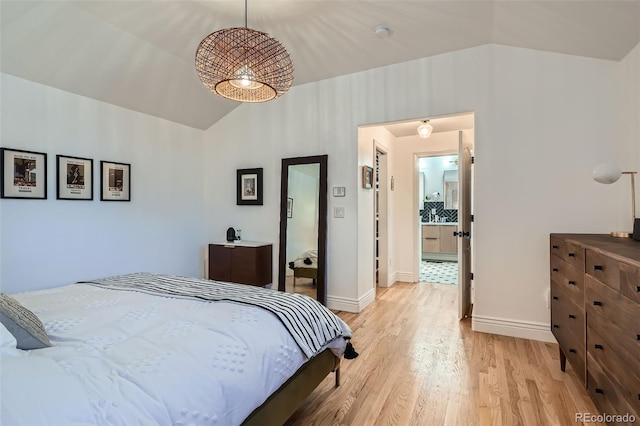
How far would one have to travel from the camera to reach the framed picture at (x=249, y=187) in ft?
14.2

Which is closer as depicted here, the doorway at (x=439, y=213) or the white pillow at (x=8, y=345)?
the white pillow at (x=8, y=345)

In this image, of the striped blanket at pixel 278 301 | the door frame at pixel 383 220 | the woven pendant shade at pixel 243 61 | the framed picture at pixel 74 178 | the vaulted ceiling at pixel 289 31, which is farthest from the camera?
the door frame at pixel 383 220

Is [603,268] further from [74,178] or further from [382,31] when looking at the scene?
[74,178]

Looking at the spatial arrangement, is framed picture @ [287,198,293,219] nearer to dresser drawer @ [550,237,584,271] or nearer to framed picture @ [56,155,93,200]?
framed picture @ [56,155,93,200]

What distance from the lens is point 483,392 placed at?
2.10m

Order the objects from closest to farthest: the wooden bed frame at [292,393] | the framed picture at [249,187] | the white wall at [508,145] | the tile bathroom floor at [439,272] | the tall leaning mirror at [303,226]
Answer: the wooden bed frame at [292,393]
the white wall at [508,145]
the tall leaning mirror at [303,226]
the framed picture at [249,187]
the tile bathroom floor at [439,272]

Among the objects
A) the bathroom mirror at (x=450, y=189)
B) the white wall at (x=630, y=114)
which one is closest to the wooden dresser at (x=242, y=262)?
the white wall at (x=630, y=114)

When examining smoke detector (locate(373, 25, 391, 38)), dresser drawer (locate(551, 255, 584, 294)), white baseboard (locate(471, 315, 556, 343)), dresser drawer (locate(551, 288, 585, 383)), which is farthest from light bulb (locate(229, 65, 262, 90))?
white baseboard (locate(471, 315, 556, 343))

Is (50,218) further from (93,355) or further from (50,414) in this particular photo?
(50,414)

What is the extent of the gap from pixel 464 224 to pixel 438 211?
4.96 meters

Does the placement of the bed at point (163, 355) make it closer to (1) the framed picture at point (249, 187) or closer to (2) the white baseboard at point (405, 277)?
(1) the framed picture at point (249, 187)

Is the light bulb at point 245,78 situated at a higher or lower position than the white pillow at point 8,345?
higher

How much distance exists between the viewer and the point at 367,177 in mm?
4004

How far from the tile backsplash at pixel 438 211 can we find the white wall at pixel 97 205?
5715 mm
